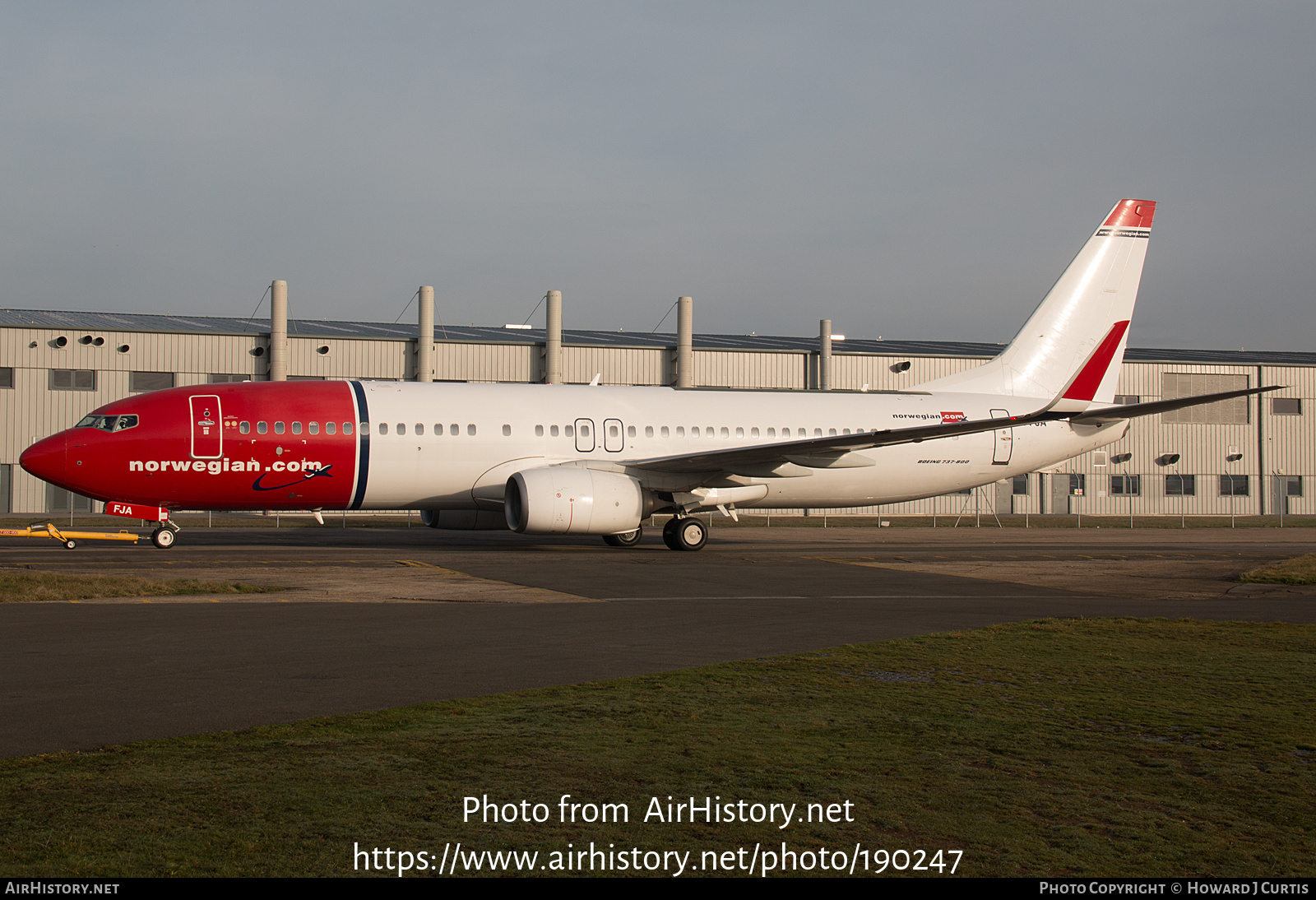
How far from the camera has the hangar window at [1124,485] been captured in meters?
52.0

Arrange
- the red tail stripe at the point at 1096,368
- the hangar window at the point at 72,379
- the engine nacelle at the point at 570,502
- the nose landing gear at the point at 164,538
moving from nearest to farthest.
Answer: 1. the engine nacelle at the point at 570,502
2. the nose landing gear at the point at 164,538
3. the red tail stripe at the point at 1096,368
4. the hangar window at the point at 72,379

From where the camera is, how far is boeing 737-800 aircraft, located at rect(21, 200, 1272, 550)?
2317 cm

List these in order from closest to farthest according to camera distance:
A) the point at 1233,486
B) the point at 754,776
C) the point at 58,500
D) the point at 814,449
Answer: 1. the point at 754,776
2. the point at 814,449
3. the point at 58,500
4. the point at 1233,486

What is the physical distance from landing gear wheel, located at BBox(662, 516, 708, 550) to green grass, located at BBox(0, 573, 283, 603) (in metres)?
11.4

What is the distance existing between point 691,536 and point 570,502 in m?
3.63

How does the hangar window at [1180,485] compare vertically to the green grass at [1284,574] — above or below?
above

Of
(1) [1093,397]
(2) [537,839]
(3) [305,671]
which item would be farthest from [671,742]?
(1) [1093,397]

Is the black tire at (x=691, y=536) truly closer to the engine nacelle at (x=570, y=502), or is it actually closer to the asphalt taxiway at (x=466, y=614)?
the asphalt taxiway at (x=466, y=614)

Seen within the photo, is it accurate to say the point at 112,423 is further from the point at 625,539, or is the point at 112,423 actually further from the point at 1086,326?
the point at 1086,326

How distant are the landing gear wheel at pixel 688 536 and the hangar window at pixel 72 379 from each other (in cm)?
2984

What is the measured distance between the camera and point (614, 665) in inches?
380

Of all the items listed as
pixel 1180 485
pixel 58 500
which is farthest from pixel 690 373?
pixel 58 500

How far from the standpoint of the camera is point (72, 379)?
43500mm

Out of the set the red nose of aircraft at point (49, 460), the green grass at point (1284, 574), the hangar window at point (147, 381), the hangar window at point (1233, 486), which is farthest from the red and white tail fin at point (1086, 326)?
the hangar window at point (147, 381)
